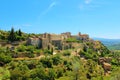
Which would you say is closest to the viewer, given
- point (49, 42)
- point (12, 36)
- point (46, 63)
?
point (46, 63)

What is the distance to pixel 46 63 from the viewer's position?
5462cm

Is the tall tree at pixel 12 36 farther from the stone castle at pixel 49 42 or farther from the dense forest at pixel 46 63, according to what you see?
the stone castle at pixel 49 42

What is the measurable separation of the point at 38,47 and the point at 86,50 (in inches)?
579

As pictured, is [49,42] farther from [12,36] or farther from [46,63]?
[46,63]

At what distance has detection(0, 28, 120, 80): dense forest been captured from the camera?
49.0 m

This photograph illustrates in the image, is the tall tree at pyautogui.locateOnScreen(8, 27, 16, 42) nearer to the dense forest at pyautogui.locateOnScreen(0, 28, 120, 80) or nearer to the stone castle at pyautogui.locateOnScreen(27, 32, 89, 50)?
the dense forest at pyautogui.locateOnScreen(0, 28, 120, 80)

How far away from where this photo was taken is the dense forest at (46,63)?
161 ft

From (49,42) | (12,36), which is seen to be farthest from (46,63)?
(12,36)

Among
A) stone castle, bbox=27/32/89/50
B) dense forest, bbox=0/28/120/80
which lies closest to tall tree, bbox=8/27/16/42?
dense forest, bbox=0/28/120/80

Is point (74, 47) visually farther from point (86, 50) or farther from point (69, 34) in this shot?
point (69, 34)

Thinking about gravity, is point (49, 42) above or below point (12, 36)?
below

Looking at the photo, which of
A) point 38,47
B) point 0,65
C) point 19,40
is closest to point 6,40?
point 19,40

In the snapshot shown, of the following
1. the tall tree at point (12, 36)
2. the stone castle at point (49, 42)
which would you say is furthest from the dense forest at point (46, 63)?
the stone castle at point (49, 42)

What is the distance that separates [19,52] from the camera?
57938 mm
